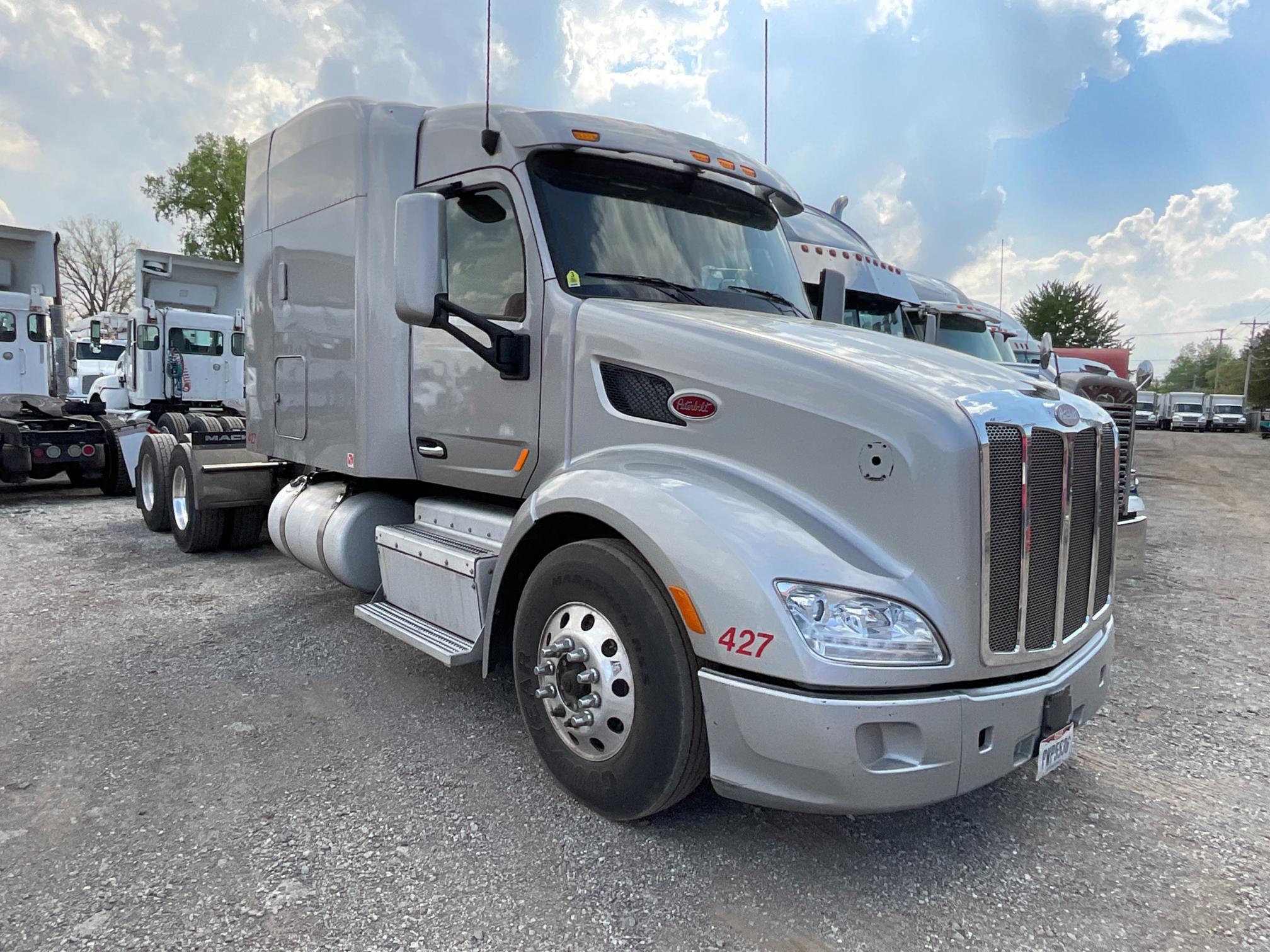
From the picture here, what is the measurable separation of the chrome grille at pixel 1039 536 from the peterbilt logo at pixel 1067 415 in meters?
0.04

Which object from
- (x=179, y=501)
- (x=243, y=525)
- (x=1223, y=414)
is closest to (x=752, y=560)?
(x=243, y=525)

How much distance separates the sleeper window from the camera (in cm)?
392

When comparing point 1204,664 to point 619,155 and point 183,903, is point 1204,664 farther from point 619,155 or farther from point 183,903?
point 183,903

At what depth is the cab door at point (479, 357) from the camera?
3.88 meters

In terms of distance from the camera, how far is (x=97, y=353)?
23859 mm

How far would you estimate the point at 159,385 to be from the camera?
54.5 ft

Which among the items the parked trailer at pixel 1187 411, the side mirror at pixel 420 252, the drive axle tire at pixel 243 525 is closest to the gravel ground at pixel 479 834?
the side mirror at pixel 420 252

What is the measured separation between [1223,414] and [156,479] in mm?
61039

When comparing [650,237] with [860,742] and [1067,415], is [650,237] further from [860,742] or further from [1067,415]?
[860,742]

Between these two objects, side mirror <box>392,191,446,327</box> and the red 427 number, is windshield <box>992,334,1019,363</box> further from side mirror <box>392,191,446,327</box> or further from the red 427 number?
the red 427 number

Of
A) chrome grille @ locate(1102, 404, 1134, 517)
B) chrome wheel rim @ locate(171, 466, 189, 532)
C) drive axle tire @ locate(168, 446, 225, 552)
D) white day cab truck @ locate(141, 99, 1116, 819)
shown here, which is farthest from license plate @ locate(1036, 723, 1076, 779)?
chrome wheel rim @ locate(171, 466, 189, 532)

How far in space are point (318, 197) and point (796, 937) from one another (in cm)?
457

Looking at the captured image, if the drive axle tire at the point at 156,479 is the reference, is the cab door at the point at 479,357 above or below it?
above

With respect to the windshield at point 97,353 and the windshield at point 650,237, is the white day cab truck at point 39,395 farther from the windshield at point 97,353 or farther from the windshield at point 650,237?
the windshield at point 97,353
